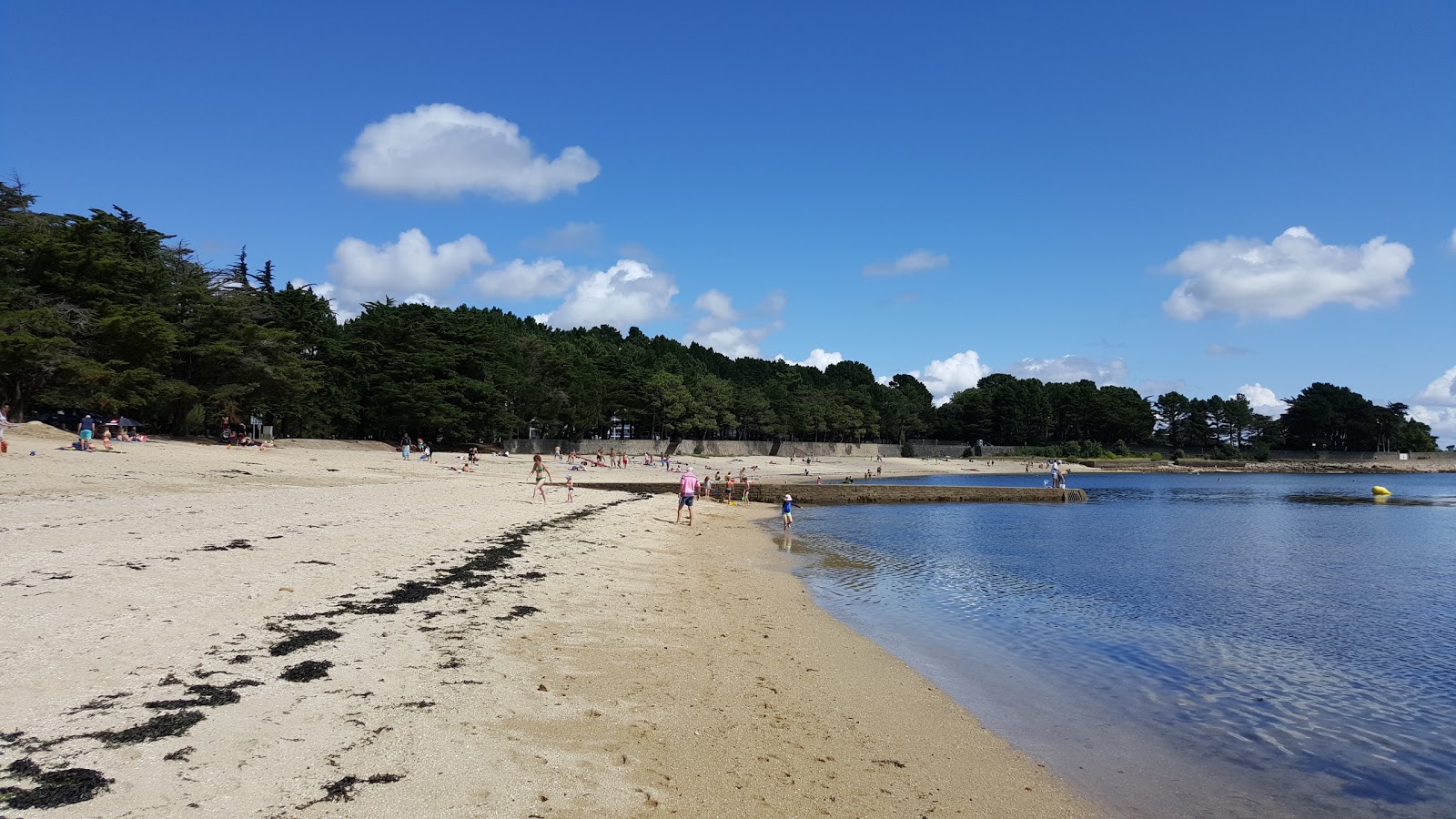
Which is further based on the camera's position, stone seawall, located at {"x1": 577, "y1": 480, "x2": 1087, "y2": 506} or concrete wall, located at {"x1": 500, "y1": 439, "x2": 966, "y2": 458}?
concrete wall, located at {"x1": 500, "y1": 439, "x2": 966, "y2": 458}

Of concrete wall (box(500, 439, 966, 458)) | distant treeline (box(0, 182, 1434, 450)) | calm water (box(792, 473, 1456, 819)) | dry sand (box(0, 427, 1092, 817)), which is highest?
distant treeline (box(0, 182, 1434, 450))

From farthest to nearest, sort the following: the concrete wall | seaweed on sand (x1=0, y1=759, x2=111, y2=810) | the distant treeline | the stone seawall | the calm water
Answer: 1. the concrete wall
2. the stone seawall
3. the distant treeline
4. the calm water
5. seaweed on sand (x1=0, y1=759, x2=111, y2=810)

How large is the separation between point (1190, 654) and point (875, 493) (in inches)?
1465

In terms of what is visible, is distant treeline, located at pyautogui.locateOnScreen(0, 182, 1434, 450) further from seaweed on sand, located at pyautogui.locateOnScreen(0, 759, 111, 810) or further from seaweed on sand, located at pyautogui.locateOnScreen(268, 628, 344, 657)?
seaweed on sand, located at pyautogui.locateOnScreen(0, 759, 111, 810)

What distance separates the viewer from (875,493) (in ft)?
163

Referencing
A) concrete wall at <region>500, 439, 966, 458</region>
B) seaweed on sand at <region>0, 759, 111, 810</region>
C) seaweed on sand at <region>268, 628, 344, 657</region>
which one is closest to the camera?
seaweed on sand at <region>0, 759, 111, 810</region>

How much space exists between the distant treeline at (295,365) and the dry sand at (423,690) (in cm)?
2917

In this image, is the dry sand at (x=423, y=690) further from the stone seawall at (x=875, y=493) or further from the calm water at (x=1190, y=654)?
the stone seawall at (x=875, y=493)

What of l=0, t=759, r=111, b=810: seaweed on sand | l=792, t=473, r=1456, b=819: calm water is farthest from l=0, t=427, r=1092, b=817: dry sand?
l=792, t=473, r=1456, b=819: calm water

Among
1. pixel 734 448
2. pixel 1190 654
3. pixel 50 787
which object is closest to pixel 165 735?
pixel 50 787

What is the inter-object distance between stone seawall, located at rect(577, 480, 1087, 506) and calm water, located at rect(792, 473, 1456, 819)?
14.3 m

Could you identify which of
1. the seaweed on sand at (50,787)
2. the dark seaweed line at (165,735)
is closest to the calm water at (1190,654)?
the dark seaweed line at (165,735)

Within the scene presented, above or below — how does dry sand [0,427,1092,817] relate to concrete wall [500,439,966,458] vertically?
below

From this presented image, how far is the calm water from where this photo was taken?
7582 mm
